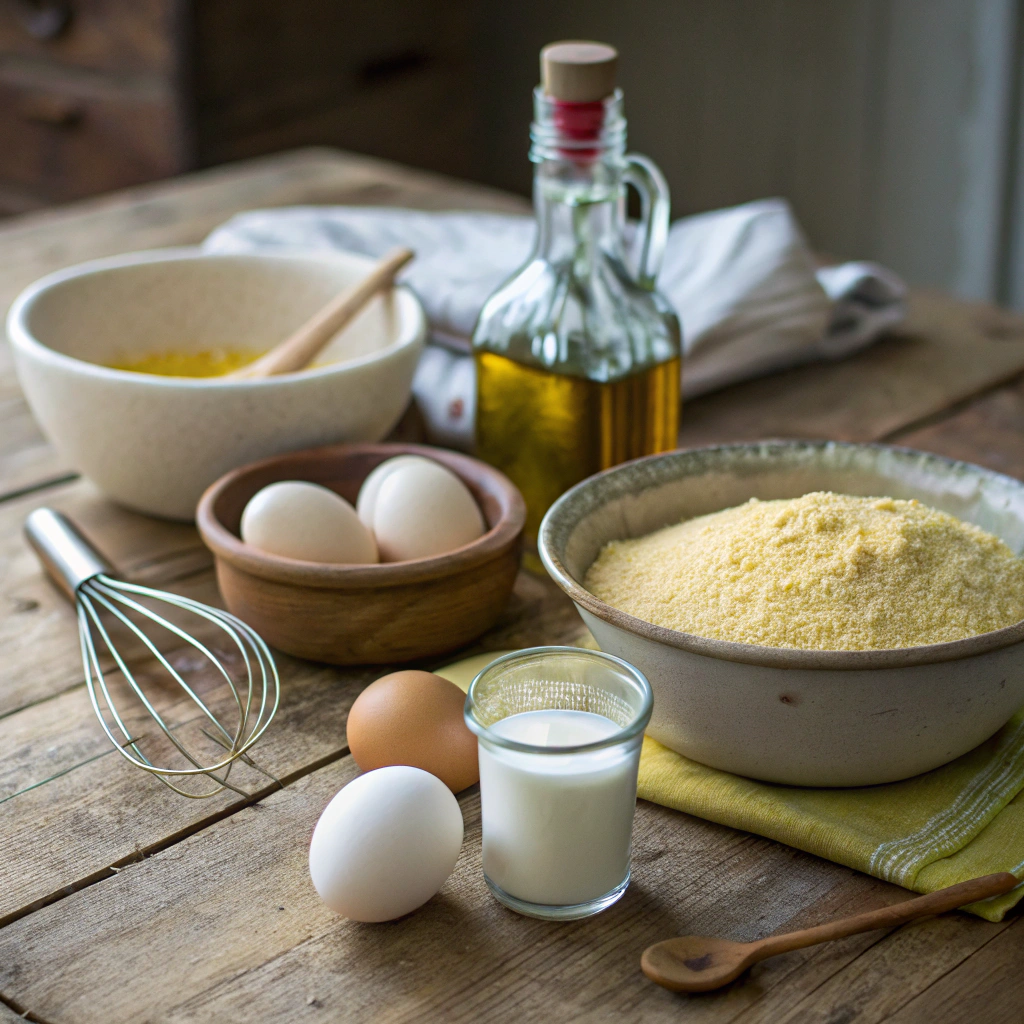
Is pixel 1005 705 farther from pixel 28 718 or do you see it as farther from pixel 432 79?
pixel 432 79

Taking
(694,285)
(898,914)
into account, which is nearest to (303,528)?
(898,914)

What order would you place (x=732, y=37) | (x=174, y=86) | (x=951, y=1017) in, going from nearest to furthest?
(x=951, y=1017) → (x=174, y=86) → (x=732, y=37)

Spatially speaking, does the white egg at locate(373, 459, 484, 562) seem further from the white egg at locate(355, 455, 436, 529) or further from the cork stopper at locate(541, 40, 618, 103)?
the cork stopper at locate(541, 40, 618, 103)

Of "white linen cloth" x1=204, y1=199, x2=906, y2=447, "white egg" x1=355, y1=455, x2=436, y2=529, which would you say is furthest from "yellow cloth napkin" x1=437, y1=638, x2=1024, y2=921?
"white linen cloth" x1=204, y1=199, x2=906, y2=447

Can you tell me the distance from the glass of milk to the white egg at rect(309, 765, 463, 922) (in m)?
0.03

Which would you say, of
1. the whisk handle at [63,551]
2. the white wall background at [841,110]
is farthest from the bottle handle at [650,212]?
the white wall background at [841,110]

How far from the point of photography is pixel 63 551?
2.52 ft

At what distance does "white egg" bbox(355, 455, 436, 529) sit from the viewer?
756mm

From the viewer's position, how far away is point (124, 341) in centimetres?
98

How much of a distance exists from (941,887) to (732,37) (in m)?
2.28

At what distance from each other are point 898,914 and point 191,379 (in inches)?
23.9

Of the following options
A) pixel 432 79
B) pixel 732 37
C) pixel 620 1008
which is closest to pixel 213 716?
pixel 620 1008

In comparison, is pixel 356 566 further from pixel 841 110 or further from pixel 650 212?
pixel 841 110

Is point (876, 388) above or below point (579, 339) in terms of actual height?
below
